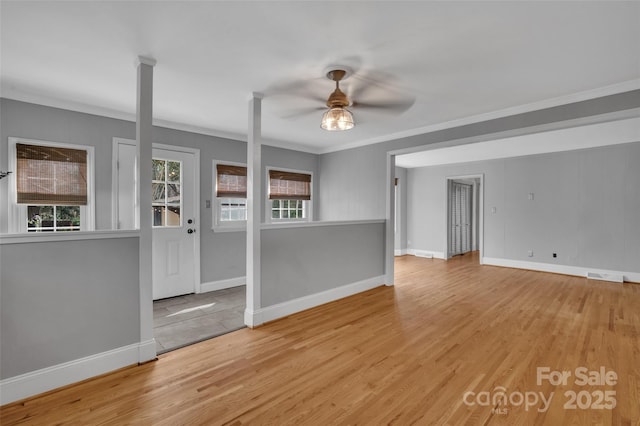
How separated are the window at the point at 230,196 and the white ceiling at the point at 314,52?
126 centimetres

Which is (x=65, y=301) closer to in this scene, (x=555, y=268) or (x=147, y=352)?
(x=147, y=352)

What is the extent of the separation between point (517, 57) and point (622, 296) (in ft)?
13.9

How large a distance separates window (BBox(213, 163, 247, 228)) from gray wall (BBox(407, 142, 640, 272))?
518 cm

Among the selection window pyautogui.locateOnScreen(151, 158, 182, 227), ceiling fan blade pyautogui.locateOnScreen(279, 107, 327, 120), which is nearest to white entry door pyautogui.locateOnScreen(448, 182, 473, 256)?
ceiling fan blade pyautogui.locateOnScreen(279, 107, 327, 120)

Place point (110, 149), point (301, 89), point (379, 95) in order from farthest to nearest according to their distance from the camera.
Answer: point (110, 149) < point (379, 95) < point (301, 89)

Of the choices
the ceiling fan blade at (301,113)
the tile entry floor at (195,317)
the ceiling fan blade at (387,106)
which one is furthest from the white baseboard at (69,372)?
the ceiling fan blade at (387,106)

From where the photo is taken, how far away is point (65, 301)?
214 centimetres

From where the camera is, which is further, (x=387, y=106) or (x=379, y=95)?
(x=387, y=106)

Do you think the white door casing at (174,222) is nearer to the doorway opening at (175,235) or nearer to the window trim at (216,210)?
the doorway opening at (175,235)

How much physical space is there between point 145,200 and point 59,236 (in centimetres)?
61

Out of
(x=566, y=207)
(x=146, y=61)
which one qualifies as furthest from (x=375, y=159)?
(x=566, y=207)

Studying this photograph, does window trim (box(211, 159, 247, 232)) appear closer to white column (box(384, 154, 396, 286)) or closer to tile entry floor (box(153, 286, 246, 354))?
tile entry floor (box(153, 286, 246, 354))

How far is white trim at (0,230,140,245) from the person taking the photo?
6.40 feet

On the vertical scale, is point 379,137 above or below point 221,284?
above
